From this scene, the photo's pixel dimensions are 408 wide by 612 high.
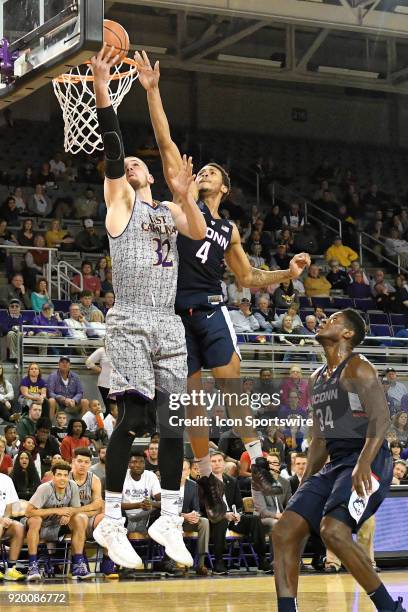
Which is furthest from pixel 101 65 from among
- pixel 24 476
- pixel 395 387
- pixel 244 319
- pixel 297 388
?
pixel 244 319

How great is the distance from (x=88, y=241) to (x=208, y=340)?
14.4 m

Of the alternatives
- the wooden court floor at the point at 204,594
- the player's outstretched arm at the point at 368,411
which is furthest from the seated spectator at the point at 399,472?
the player's outstretched arm at the point at 368,411

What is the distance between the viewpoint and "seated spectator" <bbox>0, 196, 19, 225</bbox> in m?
21.0

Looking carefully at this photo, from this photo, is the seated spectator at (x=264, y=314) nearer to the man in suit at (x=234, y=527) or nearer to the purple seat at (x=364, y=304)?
the purple seat at (x=364, y=304)

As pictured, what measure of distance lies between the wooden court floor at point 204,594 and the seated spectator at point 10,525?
83 cm

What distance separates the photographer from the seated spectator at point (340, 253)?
24422 millimetres

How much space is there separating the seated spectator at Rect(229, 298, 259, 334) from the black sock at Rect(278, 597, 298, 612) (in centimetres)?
1111

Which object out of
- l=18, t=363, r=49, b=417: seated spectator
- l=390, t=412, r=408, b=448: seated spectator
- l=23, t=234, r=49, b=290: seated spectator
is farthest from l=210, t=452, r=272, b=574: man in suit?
l=23, t=234, r=49, b=290: seated spectator

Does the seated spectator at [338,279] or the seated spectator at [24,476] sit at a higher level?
the seated spectator at [338,279]

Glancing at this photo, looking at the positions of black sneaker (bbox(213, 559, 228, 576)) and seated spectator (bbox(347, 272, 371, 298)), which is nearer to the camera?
black sneaker (bbox(213, 559, 228, 576))

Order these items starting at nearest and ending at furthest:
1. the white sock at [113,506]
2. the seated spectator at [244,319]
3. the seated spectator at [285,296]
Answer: the white sock at [113,506] → the seated spectator at [244,319] → the seated spectator at [285,296]

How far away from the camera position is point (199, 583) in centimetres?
1179

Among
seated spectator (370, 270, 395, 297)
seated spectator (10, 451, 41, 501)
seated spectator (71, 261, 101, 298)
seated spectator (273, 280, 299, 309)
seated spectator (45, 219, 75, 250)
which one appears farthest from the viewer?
seated spectator (370, 270, 395, 297)

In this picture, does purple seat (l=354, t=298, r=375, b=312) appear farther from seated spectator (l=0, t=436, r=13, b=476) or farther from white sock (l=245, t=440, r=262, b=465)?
white sock (l=245, t=440, r=262, b=465)
